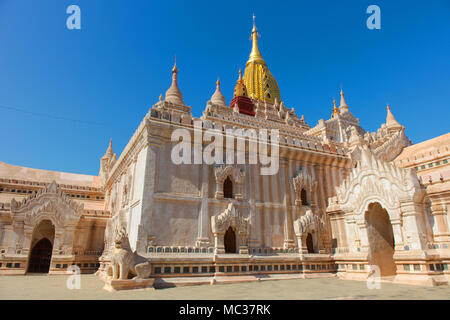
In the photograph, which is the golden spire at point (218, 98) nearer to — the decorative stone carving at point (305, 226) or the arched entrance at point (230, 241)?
the decorative stone carving at point (305, 226)

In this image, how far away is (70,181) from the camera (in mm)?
35281

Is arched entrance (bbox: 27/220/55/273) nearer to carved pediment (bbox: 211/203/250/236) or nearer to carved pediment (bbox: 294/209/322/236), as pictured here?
carved pediment (bbox: 211/203/250/236)

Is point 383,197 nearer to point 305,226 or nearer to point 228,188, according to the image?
point 305,226

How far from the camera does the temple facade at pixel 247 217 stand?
46.1ft

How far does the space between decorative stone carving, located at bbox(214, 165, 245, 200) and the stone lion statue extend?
19.0 feet

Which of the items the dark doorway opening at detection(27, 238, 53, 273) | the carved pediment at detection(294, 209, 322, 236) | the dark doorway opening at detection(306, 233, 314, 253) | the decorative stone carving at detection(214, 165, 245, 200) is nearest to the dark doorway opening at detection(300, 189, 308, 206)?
the carved pediment at detection(294, 209, 322, 236)

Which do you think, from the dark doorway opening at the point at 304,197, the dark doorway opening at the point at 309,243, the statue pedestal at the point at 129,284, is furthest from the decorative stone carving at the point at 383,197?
the statue pedestal at the point at 129,284

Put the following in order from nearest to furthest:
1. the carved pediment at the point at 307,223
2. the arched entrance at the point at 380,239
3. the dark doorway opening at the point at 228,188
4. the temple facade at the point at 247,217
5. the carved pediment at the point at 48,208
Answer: the temple facade at the point at 247,217
the arched entrance at the point at 380,239
the dark doorway opening at the point at 228,188
the carved pediment at the point at 307,223
the carved pediment at the point at 48,208

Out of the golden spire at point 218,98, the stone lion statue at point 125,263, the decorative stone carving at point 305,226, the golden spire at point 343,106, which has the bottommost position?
the stone lion statue at point 125,263

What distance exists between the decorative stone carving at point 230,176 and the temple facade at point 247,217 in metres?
0.06

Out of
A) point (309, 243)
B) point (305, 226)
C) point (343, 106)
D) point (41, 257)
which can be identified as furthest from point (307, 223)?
point (343, 106)

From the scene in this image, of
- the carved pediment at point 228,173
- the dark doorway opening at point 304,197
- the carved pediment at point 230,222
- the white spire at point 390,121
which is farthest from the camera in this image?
the white spire at point 390,121

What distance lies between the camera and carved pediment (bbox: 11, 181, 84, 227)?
904 inches
